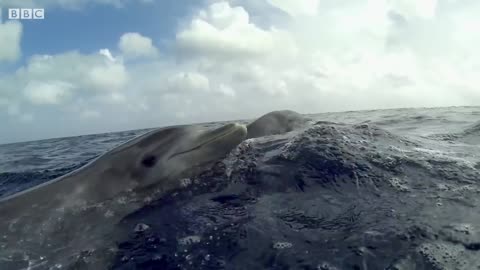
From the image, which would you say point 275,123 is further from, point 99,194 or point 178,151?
point 99,194

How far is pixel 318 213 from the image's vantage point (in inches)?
187

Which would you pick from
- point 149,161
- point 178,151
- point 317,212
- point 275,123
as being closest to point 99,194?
point 149,161

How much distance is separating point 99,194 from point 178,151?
4.83 ft

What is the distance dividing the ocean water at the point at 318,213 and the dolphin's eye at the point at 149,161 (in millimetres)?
710

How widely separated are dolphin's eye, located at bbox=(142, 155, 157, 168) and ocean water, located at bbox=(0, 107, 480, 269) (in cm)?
71

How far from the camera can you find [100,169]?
6.14 meters

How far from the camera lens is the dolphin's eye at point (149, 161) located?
246 inches

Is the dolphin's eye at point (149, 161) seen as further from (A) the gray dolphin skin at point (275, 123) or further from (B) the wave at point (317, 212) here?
(A) the gray dolphin skin at point (275, 123)

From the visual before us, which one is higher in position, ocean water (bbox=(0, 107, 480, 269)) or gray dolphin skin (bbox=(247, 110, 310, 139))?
gray dolphin skin (bbox=(247, 110, 310, 139))

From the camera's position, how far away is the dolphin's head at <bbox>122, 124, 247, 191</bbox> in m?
6.25

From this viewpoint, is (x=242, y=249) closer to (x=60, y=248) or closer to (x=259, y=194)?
(x=259, y=194)

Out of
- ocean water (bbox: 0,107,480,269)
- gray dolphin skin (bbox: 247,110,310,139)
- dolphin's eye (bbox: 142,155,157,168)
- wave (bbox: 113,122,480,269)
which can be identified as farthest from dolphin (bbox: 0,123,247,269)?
gray dolphin skin (bbox: 247,110,310,139)

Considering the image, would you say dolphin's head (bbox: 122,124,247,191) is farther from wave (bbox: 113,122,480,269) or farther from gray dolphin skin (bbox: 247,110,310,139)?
gray dolphin skin (bbox: 247,110,310,139)

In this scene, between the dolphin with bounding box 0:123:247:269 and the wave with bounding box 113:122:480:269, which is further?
the dolphin with bounding box 0:123:247:269
